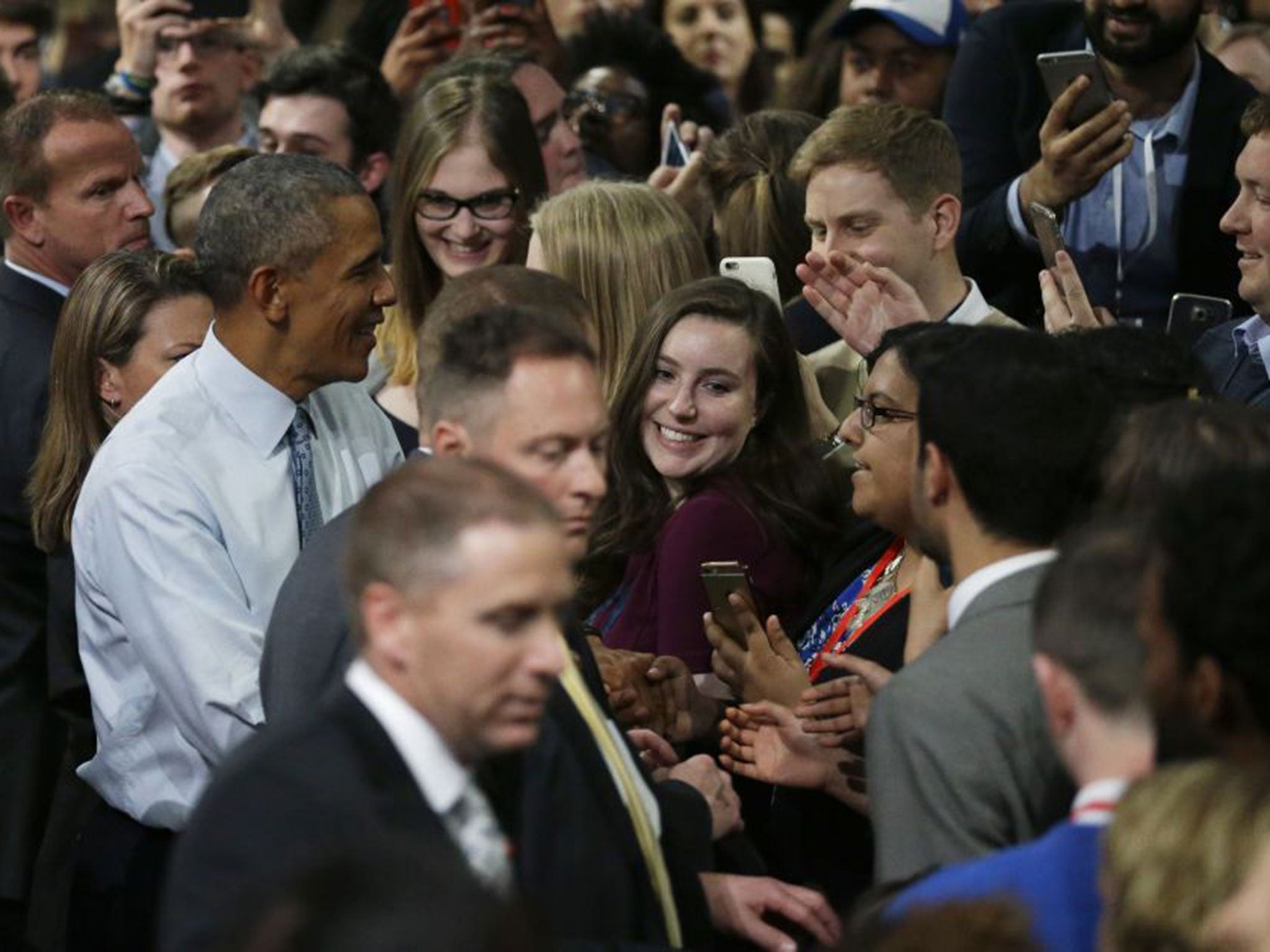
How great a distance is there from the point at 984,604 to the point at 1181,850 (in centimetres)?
97

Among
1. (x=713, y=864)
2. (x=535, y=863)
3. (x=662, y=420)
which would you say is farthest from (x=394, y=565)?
(x=662, y=420)

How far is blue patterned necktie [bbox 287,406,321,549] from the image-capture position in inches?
161

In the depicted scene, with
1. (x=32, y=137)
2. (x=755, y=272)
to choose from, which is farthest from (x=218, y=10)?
(x=755, y=272)

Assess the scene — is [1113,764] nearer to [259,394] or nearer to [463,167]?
[259,394]

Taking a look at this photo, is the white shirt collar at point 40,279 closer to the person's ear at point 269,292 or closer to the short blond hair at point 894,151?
the person's ear at point 269,292

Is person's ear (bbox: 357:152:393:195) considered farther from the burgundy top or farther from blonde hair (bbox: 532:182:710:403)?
the burgundy top

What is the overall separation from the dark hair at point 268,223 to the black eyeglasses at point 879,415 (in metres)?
1.04

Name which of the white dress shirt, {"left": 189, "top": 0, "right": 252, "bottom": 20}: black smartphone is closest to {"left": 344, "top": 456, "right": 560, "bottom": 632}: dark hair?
the white dress shirt

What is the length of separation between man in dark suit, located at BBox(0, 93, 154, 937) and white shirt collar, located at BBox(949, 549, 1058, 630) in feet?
7.72

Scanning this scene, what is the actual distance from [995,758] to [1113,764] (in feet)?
1.71

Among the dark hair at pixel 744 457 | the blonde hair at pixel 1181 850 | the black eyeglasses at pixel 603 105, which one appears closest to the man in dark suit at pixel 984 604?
the blonde hair at pixel 1181 850

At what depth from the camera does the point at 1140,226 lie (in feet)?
18.8

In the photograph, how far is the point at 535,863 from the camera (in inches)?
115

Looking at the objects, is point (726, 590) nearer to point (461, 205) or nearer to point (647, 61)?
point (461, 205)
